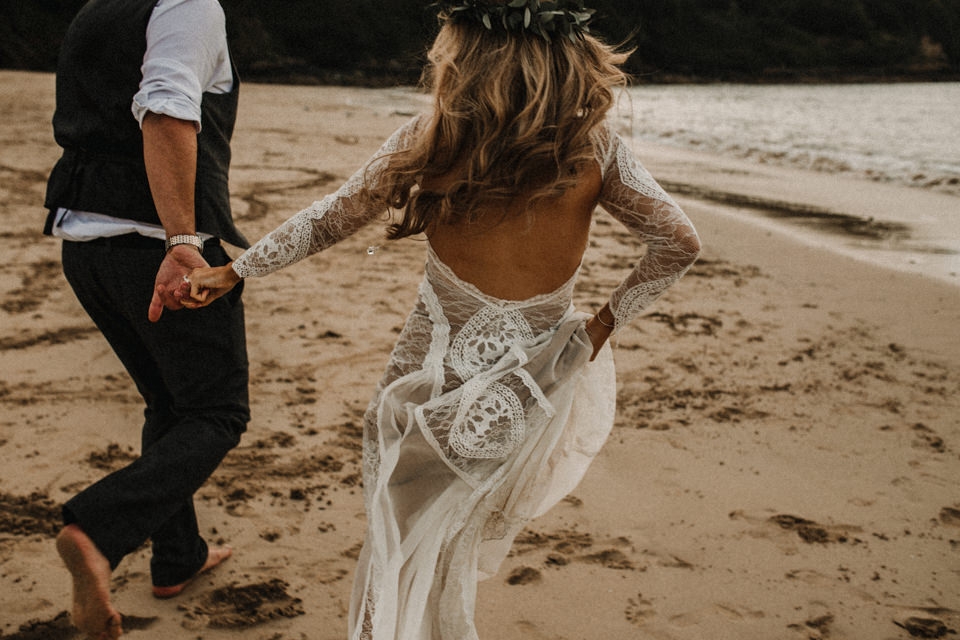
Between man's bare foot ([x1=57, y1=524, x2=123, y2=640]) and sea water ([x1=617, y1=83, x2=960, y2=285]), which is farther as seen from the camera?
sea water ([x1=617, y1=83, x2=960, y2=285])

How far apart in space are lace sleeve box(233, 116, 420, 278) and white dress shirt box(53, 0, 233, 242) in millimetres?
354

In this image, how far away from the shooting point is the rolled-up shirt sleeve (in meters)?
1.85

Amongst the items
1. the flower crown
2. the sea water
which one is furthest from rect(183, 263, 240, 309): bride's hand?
the sea water

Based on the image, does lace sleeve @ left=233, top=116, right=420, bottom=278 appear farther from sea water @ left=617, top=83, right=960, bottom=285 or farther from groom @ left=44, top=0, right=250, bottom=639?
sea water @ left=617, top=83, right=960, bottom=285

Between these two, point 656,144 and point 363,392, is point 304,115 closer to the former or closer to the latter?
point 656,144

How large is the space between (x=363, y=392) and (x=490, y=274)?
7.64 feet

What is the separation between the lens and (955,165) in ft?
52.6

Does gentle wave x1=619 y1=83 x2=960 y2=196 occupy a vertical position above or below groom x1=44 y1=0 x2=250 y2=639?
below

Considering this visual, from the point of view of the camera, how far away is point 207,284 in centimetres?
188

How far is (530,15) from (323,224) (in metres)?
0.64

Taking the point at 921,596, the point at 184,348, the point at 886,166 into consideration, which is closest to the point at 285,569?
the point at 184,348

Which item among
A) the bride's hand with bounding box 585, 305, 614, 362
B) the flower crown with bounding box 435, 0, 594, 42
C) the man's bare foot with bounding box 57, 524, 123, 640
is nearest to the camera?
the flower crown with bounding box 435, 0, 594, 42

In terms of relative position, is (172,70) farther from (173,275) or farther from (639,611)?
(639,611)

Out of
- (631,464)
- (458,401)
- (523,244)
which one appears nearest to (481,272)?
(523,244)
